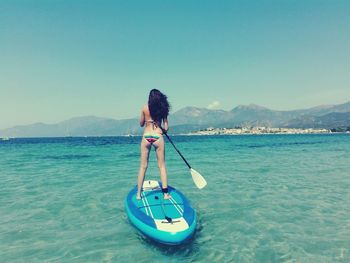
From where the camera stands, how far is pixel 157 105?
7570 millimetres

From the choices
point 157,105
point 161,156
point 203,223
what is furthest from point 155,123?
point 203,223

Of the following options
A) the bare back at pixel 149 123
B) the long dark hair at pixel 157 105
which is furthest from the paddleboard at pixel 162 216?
the long dark hair at pixel 157 105

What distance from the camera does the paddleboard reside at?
231 inches

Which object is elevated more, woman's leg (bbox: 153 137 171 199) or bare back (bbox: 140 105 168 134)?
bare back (bbox: 140 105 168 134)

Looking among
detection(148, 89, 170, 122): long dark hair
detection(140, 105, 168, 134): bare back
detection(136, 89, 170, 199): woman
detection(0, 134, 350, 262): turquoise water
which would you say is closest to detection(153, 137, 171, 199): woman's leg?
detection(136, 89, 170, 199): woman

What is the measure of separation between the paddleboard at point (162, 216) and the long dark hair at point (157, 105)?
2.32 meters

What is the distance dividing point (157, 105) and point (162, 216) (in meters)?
2.88

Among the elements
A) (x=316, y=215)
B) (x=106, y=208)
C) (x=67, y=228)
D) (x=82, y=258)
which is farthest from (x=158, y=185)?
(x=316, y=215)

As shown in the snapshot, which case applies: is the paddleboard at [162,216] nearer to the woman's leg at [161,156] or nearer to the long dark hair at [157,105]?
the woman's leg at [161,156]

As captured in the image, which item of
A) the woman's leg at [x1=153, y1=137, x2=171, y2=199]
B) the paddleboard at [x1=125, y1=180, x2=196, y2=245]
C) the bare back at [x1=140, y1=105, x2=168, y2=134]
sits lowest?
the paddleboard at [x1=125, y1=180, x2=196, y2=245]

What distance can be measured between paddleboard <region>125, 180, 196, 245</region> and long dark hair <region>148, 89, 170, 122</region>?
91.2 inches

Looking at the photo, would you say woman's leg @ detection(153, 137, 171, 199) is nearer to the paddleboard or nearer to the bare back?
the bare back

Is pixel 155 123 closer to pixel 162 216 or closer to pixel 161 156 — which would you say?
pixel 161 156

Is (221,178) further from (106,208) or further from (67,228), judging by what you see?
(67,228)
